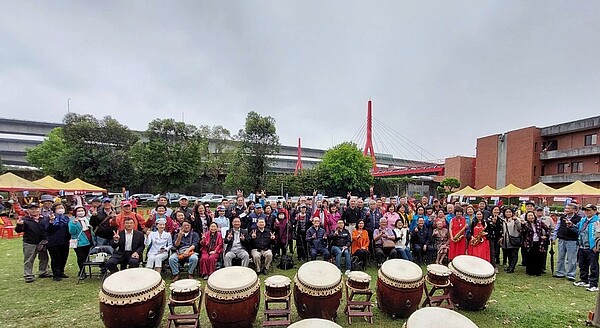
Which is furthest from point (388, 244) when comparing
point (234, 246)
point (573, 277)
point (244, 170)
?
point (244, 170)

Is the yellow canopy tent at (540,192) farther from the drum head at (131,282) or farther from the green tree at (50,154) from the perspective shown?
the green tree at (50,154)

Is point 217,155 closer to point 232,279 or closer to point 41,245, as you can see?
point 41,245

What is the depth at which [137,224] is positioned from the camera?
706 centimetres

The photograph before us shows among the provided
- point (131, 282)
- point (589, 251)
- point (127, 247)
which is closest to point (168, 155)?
point (127, 247)

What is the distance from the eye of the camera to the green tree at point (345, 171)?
36625 mm

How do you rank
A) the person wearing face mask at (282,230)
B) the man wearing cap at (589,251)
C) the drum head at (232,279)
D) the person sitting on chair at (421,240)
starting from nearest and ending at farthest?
1. the drum head at (232,279)
2. the man wearing cap at (589,251)
3. the person sitting on chair at (421,240)
4. the person wearing face mask at (282,230)

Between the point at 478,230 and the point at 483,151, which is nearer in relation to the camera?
the point at 478,230

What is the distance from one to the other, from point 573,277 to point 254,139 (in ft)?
68.0

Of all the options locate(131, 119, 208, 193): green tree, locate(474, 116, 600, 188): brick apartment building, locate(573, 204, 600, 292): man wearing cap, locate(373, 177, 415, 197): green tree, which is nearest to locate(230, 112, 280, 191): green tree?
locate(131, 119, 208, 193): green tree

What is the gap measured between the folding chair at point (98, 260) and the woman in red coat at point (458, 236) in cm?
724

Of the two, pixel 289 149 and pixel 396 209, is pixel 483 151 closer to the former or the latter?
pixel 396 209

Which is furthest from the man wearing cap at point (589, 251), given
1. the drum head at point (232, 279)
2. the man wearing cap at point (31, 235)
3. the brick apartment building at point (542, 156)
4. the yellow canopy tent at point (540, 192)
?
the brick apartment building at point (542, 156)

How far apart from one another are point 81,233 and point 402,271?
20.6 ft

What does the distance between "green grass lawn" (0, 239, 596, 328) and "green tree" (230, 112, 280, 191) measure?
60.0 ft
